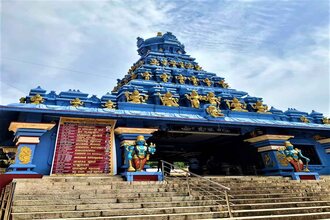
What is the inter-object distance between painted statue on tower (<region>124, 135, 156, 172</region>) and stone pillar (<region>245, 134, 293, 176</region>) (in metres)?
6.48

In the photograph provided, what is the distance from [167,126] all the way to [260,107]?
252 inches

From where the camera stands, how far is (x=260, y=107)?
1366 centimetres

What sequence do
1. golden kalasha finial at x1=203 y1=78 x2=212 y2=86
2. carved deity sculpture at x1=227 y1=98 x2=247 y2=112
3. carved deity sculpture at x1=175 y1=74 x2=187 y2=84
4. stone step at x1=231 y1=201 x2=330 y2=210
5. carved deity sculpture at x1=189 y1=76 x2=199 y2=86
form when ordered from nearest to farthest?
stone step at x1=231 y1=201 x2=330 y2=210, carved deity sculpture at x1=227 y1=98 x2=247 y2=112, carved deity sculpture at x1=175 y1=74 x2=187 y2=84, carved deity sculpture at x1=189 y1=76 x2=199 y2=86, golden kalasha finial at x1=203 y1=78 x2=212 y2=86

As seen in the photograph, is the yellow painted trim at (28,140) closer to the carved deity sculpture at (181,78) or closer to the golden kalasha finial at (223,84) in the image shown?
the carved deity sculpture at (181,78)

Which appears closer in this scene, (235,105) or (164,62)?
(235,105)

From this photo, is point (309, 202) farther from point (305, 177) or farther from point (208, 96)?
point (208, 96)

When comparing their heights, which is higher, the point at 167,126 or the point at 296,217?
the point at 167,126

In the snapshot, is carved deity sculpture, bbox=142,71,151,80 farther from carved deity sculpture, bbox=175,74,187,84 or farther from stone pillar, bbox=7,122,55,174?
stone pillar, bbox=7,122,55,174

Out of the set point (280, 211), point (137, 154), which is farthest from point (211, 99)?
point (280, 211)

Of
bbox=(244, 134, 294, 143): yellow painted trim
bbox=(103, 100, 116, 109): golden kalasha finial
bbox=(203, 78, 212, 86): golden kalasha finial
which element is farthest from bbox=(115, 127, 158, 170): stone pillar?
bbox=(203, 78, 212, 86): golden kalasha finial

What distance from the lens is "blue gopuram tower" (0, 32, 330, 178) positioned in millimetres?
8602

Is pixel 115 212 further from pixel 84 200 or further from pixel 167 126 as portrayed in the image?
pixel 167 126

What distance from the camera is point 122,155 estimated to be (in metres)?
9.59

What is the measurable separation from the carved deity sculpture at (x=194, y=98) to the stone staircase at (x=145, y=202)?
16.9 feet
